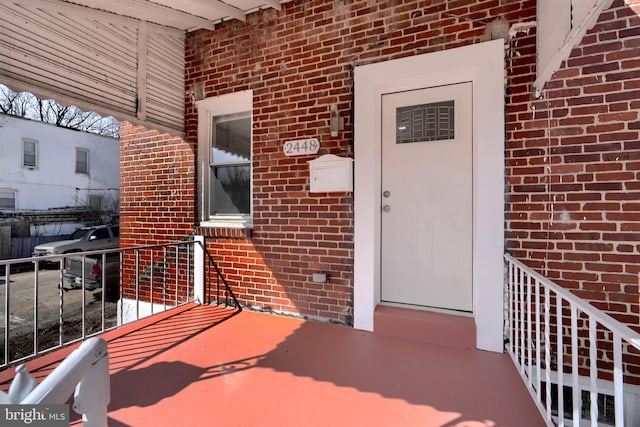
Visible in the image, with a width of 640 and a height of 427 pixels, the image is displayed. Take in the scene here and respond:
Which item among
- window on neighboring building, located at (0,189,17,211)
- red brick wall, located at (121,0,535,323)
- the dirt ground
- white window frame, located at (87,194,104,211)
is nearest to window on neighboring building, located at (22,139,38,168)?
window on neighboring building, located at (0,189,17,211)

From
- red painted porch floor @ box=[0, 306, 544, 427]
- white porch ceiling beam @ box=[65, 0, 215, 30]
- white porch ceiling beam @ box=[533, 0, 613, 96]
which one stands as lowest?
red painted porch floor @ box=[0, 306, 544, 427]

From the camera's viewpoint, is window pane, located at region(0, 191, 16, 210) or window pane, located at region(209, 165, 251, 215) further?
window pane, located at region(0, 191, 16, 210)

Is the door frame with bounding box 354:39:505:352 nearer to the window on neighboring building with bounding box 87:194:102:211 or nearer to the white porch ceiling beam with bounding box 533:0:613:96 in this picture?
the white porch ceiling beam with bounding box 533:0:613:96

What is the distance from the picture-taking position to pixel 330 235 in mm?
3264

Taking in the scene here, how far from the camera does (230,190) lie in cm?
409

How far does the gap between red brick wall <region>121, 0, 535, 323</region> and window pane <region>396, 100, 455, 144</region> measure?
19.0 inches

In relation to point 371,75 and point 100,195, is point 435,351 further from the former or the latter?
point 100,195

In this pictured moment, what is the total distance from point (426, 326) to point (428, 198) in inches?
44.9

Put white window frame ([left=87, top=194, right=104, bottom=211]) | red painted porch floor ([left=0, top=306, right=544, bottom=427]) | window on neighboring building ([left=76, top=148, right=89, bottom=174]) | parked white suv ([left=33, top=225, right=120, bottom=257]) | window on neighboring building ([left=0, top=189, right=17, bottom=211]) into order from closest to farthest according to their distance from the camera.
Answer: red painted porch floor ([left=0, top=306, right=544, bottom=427]) → parked white suv ([left=33, top=225, right=120, bottom=257]) → window on neighboring building ([left=0, top=189, right=17, bottom=211]) → window on neighboring building ([left=76, top=148, right=89, bottom=174]) → white window frame ([left=87, top=194, right=104, bottom=211])

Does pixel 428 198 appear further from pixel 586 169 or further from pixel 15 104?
pixel 15 104

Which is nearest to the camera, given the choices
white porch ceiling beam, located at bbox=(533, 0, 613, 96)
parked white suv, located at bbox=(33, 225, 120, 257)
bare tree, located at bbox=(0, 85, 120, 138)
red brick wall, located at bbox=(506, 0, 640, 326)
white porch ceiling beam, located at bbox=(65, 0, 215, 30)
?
white porch ceiling beam, located at bbox=(533, 0, 613, 96)

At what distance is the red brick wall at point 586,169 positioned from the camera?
229 cm

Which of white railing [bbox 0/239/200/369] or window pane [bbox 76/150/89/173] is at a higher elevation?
window pane [bbox 76/150/89/173]

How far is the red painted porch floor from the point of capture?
188 cm
